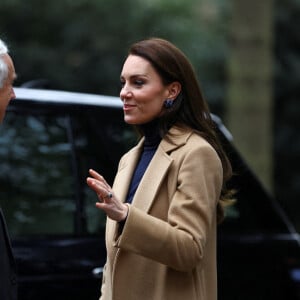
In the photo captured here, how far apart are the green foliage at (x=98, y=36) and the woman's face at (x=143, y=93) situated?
847cm

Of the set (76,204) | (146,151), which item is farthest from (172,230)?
(76,204)

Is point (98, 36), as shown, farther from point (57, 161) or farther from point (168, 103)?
point (168, 103)

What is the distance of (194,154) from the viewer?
323 centimetres

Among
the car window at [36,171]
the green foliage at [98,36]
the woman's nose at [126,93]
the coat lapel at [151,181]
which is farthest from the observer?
the green foliage at [98,36]

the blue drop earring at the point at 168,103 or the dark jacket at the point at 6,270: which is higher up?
the blue drop earring at the point at 168,103

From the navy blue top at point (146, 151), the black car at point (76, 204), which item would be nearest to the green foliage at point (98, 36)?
the black car at point (76, 204)

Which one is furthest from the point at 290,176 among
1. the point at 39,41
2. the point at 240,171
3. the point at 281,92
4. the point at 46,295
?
the point at 46,295

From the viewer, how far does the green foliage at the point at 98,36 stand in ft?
39.2

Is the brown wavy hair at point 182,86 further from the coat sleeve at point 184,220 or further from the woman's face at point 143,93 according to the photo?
the coat sleeve at point 184,220

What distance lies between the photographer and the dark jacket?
304 centimetres

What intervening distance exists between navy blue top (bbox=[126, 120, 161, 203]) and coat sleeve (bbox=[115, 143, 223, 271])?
0.52 feet

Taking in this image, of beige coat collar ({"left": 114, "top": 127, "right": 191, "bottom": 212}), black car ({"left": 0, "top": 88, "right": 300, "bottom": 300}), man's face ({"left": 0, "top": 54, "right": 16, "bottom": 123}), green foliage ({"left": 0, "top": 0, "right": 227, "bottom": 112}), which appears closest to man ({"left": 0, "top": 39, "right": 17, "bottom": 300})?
man's face ({"left": 0, "top": 54, "right": 16, "bottom": 123})

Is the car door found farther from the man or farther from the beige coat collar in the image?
the man

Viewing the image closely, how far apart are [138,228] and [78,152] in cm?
140
